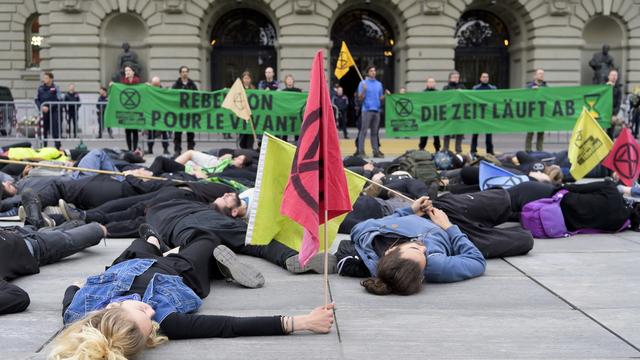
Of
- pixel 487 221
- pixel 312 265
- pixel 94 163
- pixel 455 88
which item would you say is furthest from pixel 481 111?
pixel 312 265

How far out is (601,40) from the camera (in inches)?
1158

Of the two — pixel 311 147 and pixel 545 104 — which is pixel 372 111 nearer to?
pixel 545 104

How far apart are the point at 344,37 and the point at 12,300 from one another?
26.2 metres

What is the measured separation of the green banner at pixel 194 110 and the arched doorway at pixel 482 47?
14393 millimetres

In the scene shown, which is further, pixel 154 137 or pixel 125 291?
pixel 154 137

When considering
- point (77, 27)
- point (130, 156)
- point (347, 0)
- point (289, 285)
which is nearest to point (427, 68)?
point (347, 0)

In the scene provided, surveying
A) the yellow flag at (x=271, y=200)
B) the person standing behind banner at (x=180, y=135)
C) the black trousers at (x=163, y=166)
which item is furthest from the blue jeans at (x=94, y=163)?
the person standing behind banner at (x=180, y=135)

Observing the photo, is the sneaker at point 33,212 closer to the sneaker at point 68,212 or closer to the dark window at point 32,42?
the sneaker at point 68,212

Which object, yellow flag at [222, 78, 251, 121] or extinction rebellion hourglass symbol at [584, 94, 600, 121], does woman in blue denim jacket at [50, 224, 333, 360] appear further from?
extinction rebellion hourglass symbol at [584, 94, 600, 121]

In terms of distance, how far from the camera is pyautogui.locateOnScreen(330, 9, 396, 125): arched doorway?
29891mm

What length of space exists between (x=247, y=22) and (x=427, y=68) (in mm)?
7372

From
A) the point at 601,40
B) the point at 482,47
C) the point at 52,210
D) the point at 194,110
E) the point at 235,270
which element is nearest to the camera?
the point at 235,270

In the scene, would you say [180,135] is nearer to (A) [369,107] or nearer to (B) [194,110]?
(B) [194,110]

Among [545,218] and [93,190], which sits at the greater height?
[93,190]
